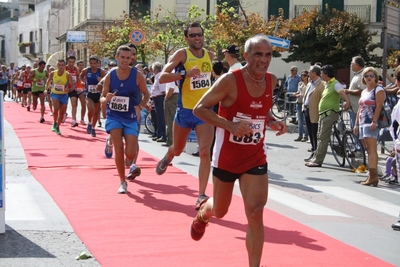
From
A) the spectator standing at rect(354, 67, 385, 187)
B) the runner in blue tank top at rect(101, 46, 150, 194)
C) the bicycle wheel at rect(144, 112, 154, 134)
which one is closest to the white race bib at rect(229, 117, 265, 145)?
the runner in blue tank top at rect(101, 46, 150, 194)

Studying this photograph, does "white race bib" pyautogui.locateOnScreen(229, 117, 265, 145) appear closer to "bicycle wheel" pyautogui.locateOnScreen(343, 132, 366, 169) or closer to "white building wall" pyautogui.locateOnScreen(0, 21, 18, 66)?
"bicycle wheel" pyautogui.locateOnScreen(343, 132, 366, 169)

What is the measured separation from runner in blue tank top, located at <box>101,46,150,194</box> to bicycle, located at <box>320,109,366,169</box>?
497cm

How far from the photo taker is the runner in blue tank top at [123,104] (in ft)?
31.4

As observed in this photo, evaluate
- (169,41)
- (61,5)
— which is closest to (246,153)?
(169,41)

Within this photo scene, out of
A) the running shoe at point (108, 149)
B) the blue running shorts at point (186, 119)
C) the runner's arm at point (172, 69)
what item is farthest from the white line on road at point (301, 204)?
the running shoe at point (108, 149)

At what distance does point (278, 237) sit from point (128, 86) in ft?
11.4

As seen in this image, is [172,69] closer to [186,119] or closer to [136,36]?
[186,119]

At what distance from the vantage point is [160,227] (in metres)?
7.50

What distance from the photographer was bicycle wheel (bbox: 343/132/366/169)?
1341cm

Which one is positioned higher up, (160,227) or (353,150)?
(353,150)

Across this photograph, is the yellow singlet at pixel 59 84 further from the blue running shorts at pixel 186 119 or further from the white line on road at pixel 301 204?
the blue running shorts at pixel 186 119

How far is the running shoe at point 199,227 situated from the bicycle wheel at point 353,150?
7.37 m

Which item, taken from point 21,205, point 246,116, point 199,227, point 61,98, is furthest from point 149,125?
point 246,116

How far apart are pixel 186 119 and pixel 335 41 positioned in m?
33.3
